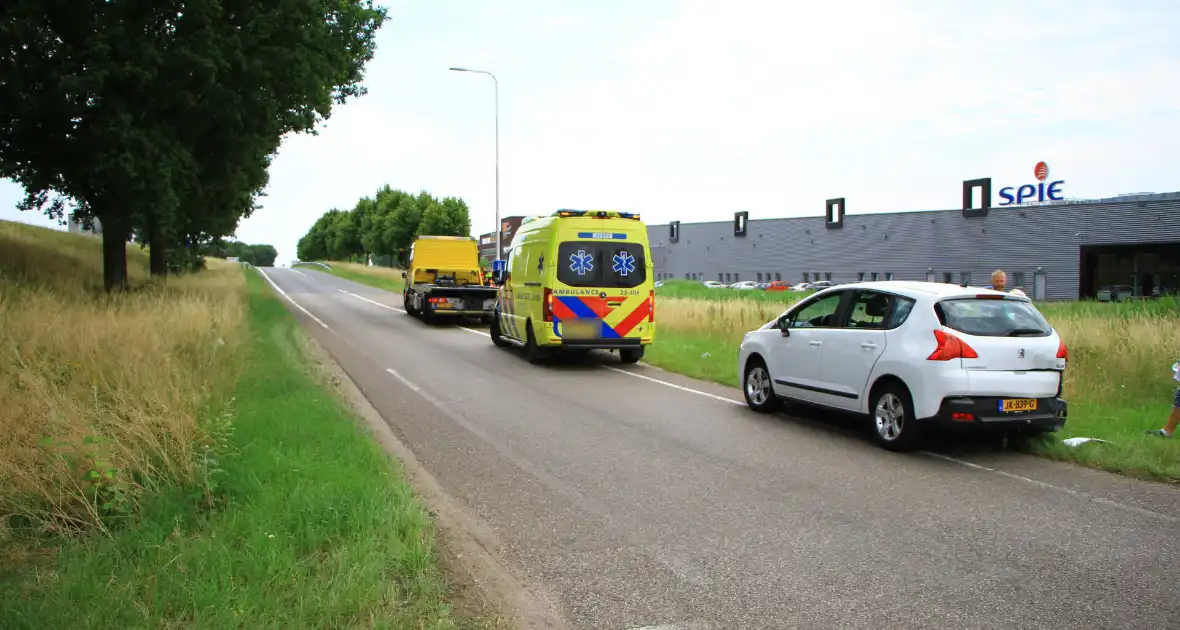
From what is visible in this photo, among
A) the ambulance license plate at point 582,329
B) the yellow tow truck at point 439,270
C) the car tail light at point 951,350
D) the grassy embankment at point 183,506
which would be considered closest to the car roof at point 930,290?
the car tail light at point 951,350

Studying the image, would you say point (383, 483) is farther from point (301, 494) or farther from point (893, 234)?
point (893, 234)

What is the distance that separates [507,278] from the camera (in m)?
18.5

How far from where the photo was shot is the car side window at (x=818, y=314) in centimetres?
969

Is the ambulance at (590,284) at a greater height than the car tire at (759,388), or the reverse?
the ambulance at (590,284)

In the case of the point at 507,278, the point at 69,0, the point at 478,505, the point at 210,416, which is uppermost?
the point at 69,0

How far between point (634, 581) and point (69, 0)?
64.5ft

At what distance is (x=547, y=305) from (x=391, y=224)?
74844mm

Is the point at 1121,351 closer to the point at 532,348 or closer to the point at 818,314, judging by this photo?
the point at 818,314

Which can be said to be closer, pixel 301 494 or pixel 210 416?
pixel 301 494

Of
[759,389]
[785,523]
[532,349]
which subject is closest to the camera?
[785,523]

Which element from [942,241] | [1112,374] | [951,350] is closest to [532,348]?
[951,350]

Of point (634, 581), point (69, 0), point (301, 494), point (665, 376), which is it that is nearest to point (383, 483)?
point (301, 494)

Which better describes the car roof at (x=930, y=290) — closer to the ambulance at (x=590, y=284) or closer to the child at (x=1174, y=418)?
the child at (x=1174, y=418)

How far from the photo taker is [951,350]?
26.0ft
